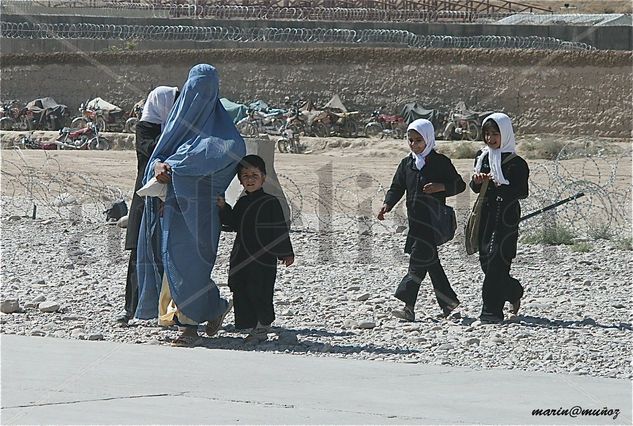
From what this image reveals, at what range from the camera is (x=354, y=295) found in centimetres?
885

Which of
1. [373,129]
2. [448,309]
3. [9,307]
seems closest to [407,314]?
[448,309]

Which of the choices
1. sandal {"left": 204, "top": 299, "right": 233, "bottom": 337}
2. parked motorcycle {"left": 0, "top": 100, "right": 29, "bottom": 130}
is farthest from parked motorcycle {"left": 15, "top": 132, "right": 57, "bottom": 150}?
sandal {"left": 204, "top": 299, "right": 233, "bottom": 337}

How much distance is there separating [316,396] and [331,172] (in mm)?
19218

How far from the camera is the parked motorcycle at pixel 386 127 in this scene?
3188cm

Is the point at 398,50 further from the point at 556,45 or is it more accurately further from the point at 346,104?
the point at 556,45

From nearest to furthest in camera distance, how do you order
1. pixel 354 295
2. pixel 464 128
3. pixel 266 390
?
1. pixel 266 390
2. pixel 354 295
3. pixel 464 128

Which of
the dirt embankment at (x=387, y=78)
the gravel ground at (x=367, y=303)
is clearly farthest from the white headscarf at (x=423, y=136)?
the dirt embankment at (x=387, y=78)

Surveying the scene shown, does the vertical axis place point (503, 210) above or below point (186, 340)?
above

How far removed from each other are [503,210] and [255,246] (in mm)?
Result: 1653

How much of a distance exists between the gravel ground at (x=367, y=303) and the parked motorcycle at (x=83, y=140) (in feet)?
57.8

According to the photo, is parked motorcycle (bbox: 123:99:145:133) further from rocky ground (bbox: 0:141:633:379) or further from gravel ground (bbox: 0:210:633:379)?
gravel ground (bbox: 0:210:633:379)

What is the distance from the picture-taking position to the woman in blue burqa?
650 centimetres

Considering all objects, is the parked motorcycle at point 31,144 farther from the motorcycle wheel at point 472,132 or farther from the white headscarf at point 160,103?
the white headscarf at point 160,103

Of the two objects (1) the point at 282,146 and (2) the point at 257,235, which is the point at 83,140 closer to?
(1) the point at 282,146
